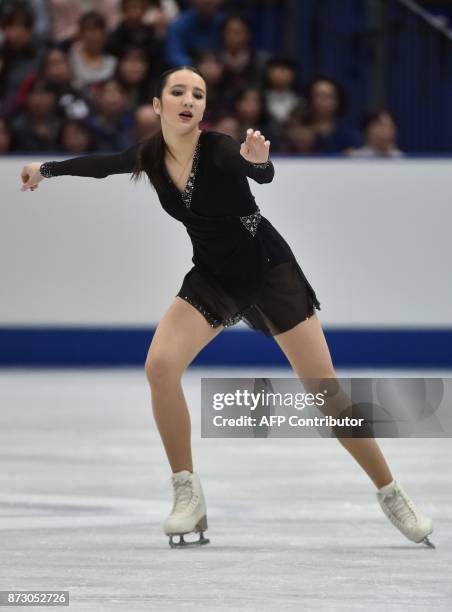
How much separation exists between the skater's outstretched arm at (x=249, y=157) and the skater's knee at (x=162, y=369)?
1.88ft

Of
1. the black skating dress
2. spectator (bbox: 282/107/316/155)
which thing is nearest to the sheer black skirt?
the black skating dress

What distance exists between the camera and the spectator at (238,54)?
9.66 meters

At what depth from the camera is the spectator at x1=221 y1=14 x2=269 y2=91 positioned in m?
9.66

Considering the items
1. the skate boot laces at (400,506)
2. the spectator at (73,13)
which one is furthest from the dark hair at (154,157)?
the spectator at (73,13)

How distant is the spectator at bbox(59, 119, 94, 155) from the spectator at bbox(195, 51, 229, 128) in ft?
2.66

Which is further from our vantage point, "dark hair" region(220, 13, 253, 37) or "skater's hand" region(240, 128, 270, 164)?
"dark hair" region(220, 13, 253, 37)

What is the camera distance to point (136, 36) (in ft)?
32.5

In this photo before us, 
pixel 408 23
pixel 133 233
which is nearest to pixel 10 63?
pixel 133 233

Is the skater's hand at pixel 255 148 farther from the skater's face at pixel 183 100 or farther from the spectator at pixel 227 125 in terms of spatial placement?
the spectator at pixel 227 125

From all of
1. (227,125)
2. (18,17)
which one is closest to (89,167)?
(227,125)

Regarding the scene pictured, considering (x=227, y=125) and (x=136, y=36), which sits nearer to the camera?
(x=227, y=125)

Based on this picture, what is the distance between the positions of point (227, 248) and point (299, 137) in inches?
202

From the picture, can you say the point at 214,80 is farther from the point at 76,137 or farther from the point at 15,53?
the point at 15,53

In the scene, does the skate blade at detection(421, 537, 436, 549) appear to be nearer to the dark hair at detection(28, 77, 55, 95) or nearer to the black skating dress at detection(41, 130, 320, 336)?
the black skating dress at detection(41, 130, 320, 336)
